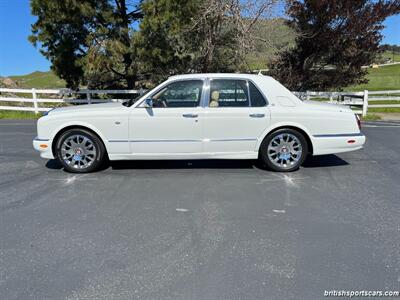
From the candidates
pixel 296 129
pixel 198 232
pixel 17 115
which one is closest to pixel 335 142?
pixel 296 129

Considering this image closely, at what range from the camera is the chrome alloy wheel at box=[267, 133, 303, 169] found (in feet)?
17.1

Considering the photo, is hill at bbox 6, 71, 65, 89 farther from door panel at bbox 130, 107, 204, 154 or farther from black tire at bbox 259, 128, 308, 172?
black tire at bbox 259, 128, 308, 172

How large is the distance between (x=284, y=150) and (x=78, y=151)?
3.35 metres

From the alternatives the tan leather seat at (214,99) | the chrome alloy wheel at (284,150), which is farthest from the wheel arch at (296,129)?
the tan leather seat at (214,99)

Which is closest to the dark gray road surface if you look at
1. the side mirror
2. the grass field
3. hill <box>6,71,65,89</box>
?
the side mirror

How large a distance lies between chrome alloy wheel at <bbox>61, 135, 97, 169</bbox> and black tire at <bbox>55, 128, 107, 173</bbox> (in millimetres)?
15

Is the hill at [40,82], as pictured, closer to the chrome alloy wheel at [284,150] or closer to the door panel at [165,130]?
the door panel at [165,130]

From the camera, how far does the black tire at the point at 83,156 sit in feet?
16.9

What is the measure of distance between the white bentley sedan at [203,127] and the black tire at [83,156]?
0.05 ft

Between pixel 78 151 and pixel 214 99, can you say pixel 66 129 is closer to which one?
pixel 78 151

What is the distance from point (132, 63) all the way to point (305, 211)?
36.7 feet

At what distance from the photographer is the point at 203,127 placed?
5066 millimetres

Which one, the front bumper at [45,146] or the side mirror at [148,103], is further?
the front bumper at [45,146]

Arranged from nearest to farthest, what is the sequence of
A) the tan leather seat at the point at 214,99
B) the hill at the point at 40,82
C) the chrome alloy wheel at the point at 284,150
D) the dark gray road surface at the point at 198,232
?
the dark gray road surface at the point at 198,232, the tan leather seat at the point at 214,99, the chrome alloy wheel at the point at 284,150, the hill at the point at 40,82
